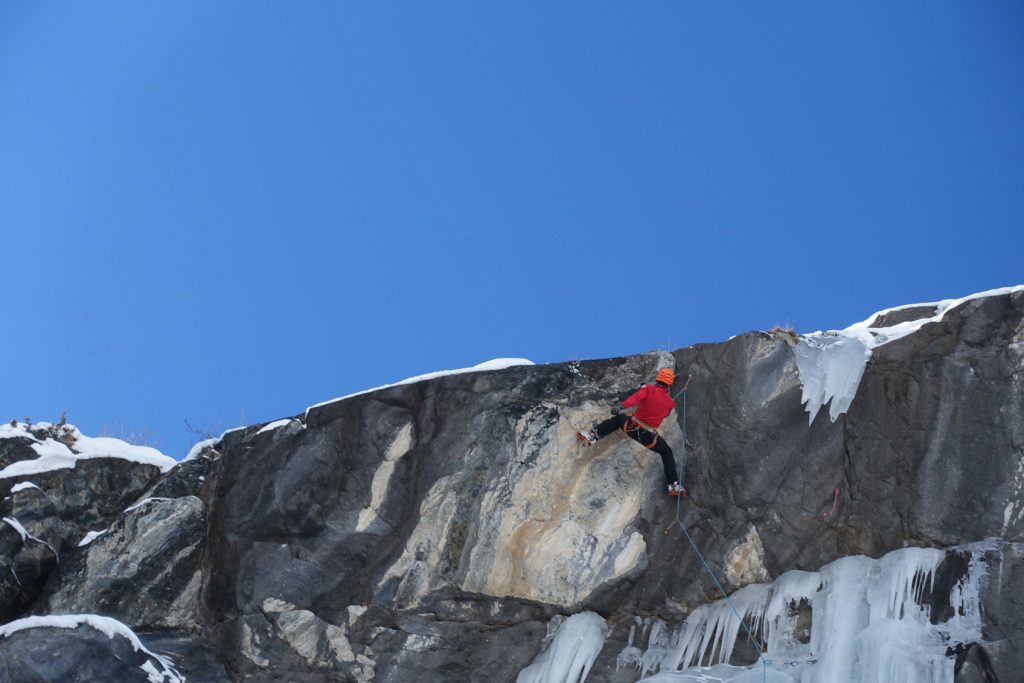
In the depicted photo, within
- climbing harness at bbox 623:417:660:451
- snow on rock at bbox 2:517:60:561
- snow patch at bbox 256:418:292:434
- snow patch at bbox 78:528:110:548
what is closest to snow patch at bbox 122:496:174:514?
snow patch at bbox 78:528:110:548

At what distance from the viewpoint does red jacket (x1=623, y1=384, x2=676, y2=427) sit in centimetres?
1238

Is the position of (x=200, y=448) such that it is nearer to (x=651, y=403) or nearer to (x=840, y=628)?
(x=651, y=403)

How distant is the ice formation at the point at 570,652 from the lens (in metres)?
12.5

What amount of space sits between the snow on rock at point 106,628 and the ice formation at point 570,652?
3.82 metres

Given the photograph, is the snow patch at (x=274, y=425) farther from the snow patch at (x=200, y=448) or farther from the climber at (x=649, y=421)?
the climber at (x=649, y=421)

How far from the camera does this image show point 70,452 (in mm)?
13688

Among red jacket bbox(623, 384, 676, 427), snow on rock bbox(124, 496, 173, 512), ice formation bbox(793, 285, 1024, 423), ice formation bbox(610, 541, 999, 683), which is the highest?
ice formation bbox(793, 285, 1024, 423)

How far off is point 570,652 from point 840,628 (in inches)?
117

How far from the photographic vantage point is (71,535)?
13125 millimetres

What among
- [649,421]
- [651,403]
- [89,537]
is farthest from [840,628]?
[89,537]

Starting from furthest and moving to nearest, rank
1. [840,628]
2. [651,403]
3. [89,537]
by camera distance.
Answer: [89,537], [651,403], [840,628]

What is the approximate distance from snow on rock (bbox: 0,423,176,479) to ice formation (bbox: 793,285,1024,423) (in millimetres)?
7717

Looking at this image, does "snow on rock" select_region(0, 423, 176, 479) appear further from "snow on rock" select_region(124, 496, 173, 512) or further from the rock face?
"snow on rock" select_region(124, 496, 173, 512)

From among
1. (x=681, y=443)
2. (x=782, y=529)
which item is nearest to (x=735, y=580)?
(x=782, y=529)
